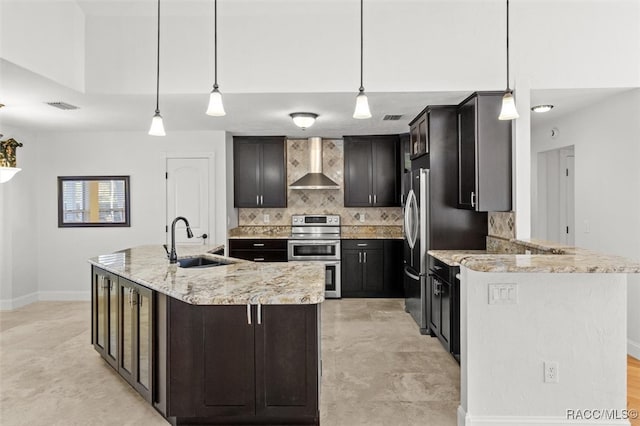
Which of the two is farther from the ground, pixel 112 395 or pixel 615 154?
pixel 615 154

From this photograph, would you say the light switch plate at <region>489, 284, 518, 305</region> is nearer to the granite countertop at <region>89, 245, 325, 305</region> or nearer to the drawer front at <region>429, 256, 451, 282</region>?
the granite countertop at <region>89, 245, 325, 305</region>

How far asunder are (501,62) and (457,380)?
275 cm

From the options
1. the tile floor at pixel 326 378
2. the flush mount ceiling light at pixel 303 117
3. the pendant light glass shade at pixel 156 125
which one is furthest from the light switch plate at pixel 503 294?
the flush mount ceiling light at pixel 303 117

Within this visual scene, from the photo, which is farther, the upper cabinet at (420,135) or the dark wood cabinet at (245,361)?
the upper cabinet at (420,135)

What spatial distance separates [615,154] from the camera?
3.93 meters

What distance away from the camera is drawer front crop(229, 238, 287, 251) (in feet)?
19.8

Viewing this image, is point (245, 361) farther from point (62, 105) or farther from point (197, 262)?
point (62, 105)

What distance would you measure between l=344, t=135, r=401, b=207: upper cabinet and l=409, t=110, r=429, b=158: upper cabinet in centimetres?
126

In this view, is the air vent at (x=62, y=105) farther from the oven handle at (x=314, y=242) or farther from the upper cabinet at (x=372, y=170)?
the upper cabinet at (x=372, y=170)

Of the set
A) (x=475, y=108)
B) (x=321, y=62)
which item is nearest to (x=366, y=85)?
(x=321, y=62)

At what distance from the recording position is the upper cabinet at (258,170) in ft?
20.9

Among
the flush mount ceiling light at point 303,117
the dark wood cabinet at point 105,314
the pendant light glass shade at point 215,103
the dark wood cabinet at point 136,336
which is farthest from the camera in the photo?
the flush mount ceiling light at point 303,117

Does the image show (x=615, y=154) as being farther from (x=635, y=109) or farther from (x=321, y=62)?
(x=321, y=62)

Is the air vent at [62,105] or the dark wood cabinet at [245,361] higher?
the air vent at [62,105]
